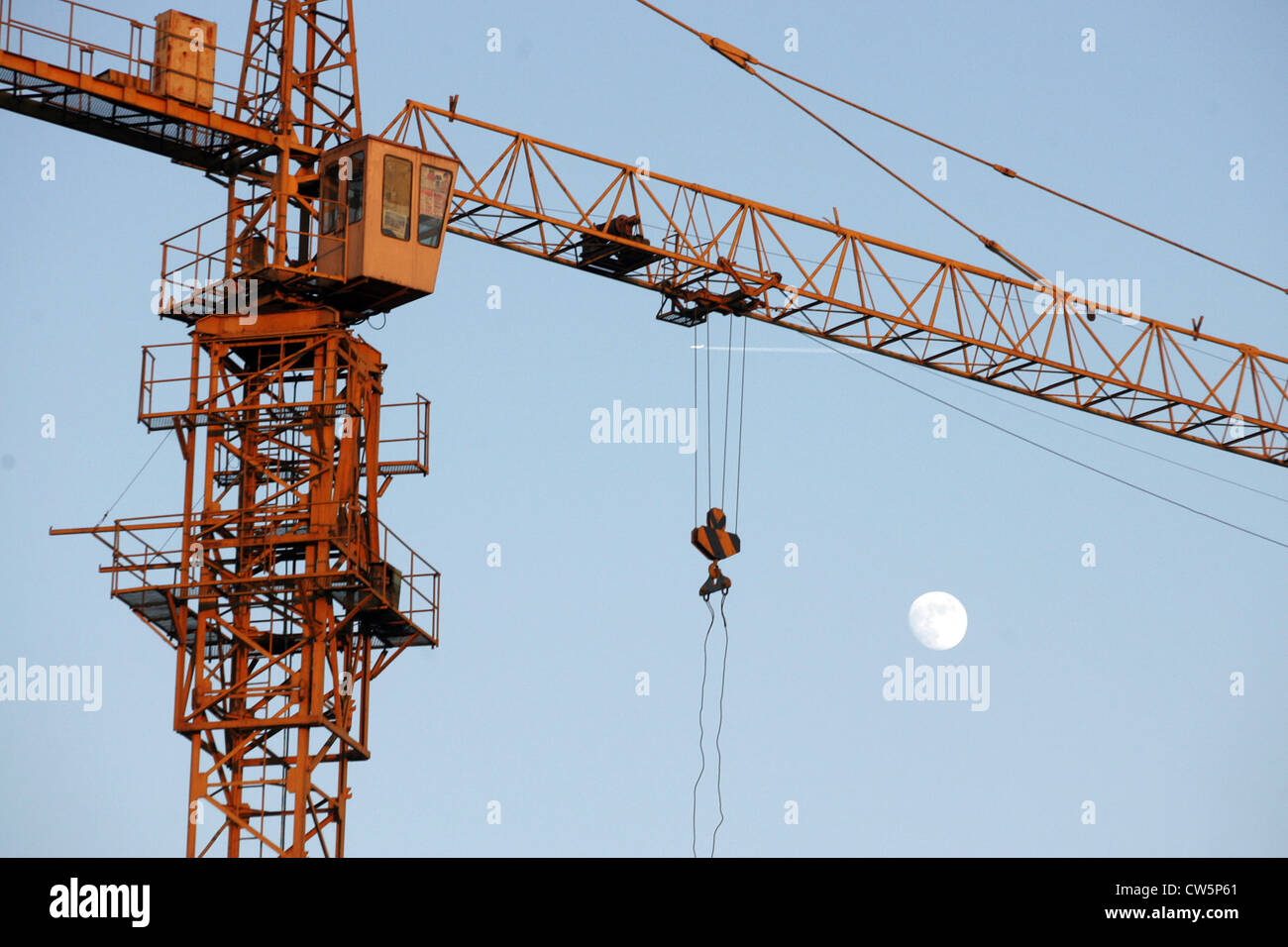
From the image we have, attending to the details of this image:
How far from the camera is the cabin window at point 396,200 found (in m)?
54.2

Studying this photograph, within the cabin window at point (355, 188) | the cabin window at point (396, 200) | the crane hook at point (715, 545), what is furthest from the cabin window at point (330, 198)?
the crane hook at point (715, 545)

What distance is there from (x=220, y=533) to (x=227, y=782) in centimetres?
561

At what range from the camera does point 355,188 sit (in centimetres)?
5425

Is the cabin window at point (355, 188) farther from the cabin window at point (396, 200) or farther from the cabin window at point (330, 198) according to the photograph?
the cabin window at point (396, 200)

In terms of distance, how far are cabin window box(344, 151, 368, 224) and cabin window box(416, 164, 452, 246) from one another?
1469 millimetres

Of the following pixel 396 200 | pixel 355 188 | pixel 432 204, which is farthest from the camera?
pixel 432 204

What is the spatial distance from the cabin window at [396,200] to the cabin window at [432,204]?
33cm

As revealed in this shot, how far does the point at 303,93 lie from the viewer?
57031mm

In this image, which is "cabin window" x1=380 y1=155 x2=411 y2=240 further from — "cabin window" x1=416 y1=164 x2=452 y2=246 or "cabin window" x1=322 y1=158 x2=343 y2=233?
"cabin window" x1=322 y1=158 x2=343 y2=233

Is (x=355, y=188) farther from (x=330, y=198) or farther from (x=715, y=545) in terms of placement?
(x=715, y=545)

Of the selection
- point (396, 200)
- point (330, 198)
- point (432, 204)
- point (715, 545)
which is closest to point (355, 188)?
point (330, 198)

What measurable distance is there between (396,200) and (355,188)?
3.24ft
